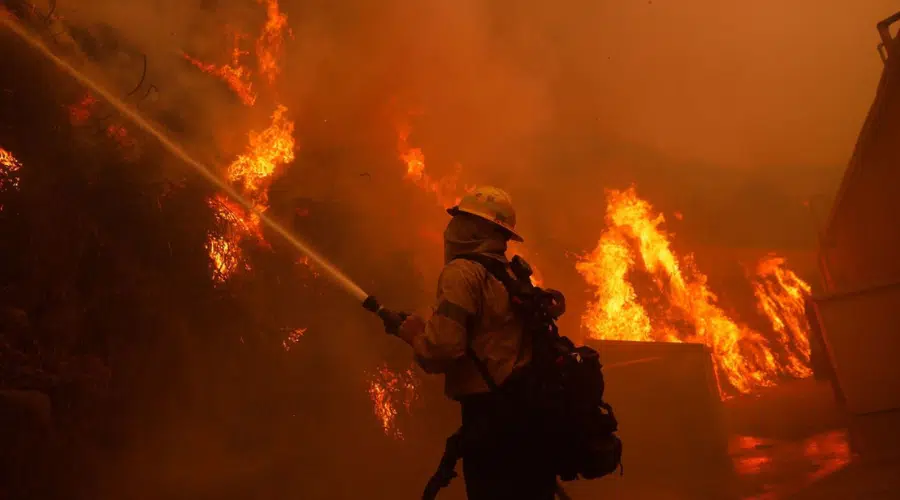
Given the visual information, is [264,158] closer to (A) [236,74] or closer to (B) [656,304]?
(A) [236,74]

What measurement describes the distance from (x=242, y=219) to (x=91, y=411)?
2978 mm

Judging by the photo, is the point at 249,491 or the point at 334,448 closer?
the point at 249,491

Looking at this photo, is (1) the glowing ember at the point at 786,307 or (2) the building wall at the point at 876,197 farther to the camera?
(1) the glowing ember at the point at 786,307

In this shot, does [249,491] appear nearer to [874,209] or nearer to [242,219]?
[242,219]

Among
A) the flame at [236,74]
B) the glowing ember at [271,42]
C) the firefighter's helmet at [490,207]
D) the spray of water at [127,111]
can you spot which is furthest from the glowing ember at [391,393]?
the glowing ember at [271,42]

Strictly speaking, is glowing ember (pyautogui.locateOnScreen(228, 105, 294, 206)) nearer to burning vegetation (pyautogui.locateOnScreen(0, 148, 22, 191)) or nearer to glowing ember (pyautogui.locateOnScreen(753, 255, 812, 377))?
burning vegetation (pyautogui.locateOnScreen(0, 148, 22, 191))

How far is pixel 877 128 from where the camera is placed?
438 inches

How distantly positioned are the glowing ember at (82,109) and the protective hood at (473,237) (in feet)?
15.9

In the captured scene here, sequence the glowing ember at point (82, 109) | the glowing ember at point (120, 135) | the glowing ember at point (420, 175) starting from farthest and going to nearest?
the glowing ember at point (420, 175), the glowing ember at point (120, 135), the glowing ember at point (82, 109)

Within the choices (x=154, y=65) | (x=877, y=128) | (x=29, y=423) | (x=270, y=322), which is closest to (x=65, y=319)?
(x=29, y=423)

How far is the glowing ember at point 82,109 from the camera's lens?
5.31 meters

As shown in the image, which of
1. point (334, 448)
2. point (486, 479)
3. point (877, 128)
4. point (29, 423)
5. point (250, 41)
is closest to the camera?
point (486, 479)

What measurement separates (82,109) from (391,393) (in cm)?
494

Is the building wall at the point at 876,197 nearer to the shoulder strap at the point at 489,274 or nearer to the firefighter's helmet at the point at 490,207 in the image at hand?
the firefighter's helmet at the point at 490,207
